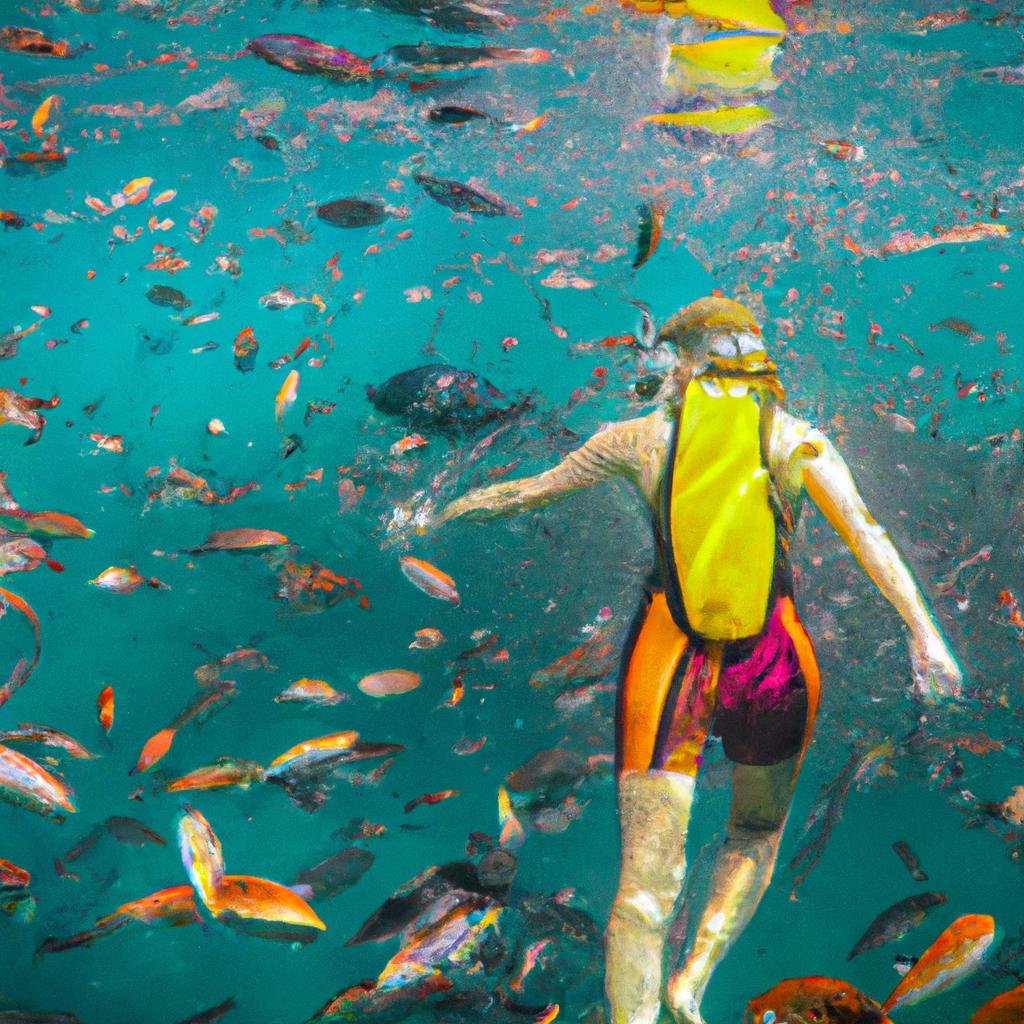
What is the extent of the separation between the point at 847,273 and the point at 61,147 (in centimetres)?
194

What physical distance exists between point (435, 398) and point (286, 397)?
14.0 inches

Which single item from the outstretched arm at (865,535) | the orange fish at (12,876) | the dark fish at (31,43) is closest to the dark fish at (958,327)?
the outstretched arm at (865,535)

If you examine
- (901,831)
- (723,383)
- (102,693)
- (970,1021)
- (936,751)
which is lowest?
(970,1021)

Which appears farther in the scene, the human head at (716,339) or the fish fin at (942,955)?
the fish fin at (942,955)

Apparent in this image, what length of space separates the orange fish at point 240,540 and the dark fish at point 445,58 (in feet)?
3.78

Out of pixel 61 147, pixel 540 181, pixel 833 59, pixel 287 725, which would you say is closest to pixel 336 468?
pixel 287 725

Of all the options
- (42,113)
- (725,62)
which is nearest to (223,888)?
(42,113)

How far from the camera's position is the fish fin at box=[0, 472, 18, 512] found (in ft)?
7.71

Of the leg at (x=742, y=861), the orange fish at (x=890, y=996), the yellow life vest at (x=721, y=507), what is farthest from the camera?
the orange fish at (x=890, y=996)

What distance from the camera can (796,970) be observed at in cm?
256

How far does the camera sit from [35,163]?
243cm

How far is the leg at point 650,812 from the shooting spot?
238 cm

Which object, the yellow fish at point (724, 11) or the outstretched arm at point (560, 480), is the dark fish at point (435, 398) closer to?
the outstretched arm at point (560, 480)

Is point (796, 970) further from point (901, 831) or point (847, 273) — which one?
point (847, 273)
